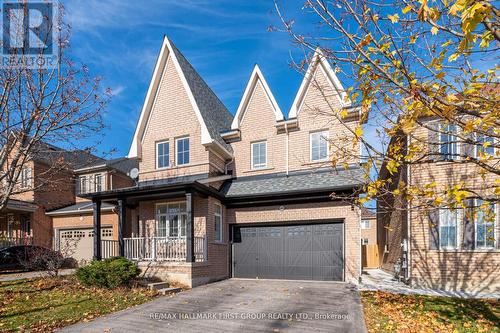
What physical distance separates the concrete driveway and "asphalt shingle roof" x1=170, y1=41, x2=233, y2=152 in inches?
304

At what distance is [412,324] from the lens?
276 inches

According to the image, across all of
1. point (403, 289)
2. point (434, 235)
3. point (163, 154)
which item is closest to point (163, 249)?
point (163, 154)

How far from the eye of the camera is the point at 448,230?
11.6 meters

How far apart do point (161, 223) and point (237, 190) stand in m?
3.87

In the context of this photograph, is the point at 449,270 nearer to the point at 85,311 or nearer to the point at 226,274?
the point at 226,274

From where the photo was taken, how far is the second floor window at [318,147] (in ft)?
49.2

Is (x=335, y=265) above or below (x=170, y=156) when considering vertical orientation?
below

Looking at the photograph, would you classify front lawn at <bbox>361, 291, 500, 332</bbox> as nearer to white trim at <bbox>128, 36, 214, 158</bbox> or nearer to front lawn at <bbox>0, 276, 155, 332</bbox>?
front lawn at <bbox>0, 276, 155, 332</bbox>

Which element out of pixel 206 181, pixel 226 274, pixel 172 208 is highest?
pixel 206 181

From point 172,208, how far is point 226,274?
393 cm

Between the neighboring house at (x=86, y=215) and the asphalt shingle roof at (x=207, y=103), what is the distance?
7.53 metres

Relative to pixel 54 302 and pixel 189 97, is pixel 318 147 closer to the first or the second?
pixel 189 97

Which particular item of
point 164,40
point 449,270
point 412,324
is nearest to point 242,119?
point 164,40

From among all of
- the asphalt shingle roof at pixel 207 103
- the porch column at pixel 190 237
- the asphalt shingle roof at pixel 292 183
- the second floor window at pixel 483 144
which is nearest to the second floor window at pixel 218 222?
the asphalt shingle roof at pixel 292 183
